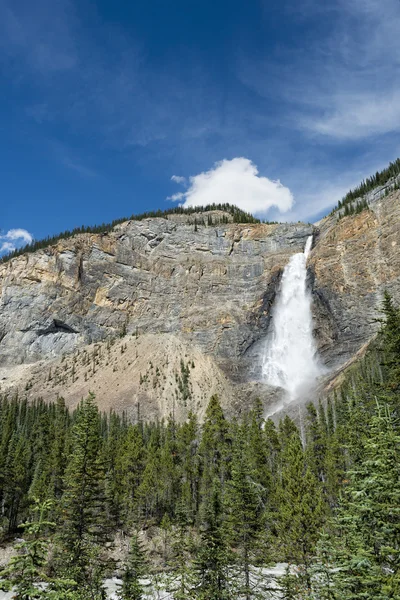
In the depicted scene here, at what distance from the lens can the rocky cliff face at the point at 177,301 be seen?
108 metres

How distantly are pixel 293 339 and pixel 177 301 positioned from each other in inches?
1594

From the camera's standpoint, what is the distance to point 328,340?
108875mm

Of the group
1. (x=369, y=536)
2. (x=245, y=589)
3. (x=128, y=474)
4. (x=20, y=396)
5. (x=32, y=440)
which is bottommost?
(x=245, y=589)

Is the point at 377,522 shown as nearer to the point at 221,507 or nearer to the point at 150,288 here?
the point at 221,507

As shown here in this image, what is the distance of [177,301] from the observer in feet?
453

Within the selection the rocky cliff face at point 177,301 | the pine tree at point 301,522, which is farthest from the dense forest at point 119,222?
the pine tree at point 301,522

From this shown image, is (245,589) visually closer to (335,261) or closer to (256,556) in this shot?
(256,556)

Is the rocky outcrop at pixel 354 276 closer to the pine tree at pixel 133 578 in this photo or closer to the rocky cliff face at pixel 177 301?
the rocky cliff face at pixel 177 301

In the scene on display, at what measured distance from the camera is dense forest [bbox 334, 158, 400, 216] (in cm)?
12243

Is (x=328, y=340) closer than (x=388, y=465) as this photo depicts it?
No

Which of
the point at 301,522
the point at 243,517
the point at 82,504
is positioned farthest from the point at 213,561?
the point at 301,522

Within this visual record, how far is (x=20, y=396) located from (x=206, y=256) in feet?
239

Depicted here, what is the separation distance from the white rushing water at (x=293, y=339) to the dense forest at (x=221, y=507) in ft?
107

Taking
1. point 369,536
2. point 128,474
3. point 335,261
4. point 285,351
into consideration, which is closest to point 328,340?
point 285,351
